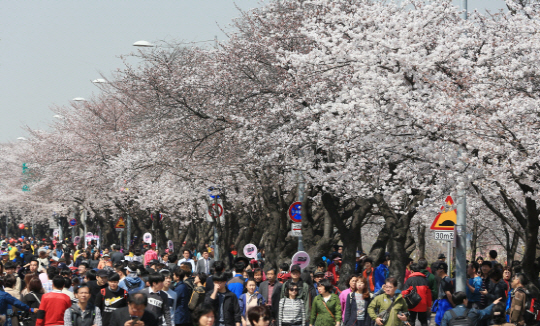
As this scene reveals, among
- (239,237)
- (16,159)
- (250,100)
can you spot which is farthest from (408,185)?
(16,159)

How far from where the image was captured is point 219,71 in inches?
871

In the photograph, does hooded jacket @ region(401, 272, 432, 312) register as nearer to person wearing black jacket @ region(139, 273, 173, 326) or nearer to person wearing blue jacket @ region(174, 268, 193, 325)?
person wearing blue jacket @ region(174, 268, 193, 325)

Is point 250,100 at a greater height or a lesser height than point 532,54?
greater

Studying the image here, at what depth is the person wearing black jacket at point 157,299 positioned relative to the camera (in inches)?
368

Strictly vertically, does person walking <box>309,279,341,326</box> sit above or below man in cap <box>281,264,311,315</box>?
below

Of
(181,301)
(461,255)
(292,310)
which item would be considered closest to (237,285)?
(181,301)

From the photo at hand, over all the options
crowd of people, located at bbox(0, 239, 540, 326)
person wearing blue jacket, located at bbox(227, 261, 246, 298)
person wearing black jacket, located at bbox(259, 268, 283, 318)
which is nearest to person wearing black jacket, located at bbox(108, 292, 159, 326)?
crowd of people, located at bbox(0, 239, 540, 326)

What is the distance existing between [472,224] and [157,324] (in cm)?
3029

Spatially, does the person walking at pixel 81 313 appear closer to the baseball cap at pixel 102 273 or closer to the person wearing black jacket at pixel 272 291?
the baseball cap at pixel 102 273

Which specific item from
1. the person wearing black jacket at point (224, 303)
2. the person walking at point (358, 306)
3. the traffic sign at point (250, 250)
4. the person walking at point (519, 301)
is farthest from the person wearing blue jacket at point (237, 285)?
the traffic sign at point (250, 250)

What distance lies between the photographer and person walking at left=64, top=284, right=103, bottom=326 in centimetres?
923

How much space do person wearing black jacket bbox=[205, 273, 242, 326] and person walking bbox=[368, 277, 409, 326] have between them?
203 centimetres

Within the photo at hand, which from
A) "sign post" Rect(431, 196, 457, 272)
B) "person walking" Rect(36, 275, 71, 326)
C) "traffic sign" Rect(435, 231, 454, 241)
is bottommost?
"person walking" Rect(36, 275, 71, 326)

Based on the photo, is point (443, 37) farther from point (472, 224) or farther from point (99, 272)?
point (472, 224)
